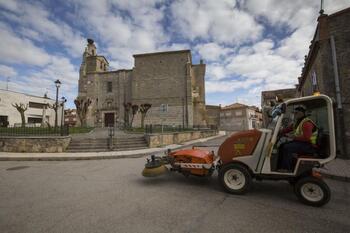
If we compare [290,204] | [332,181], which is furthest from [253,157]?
[332,181]

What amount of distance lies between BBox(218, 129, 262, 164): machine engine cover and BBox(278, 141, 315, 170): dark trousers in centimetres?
58

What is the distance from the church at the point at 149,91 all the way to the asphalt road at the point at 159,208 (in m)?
21.9

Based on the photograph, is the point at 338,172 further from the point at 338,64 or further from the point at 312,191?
the point at 338,64

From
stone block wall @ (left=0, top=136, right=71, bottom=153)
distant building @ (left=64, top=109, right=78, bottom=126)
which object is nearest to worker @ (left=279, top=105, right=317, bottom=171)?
stone block wall @ (left=0, top=136, right=71, bottom=153)

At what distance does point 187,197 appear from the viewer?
3.81 meters

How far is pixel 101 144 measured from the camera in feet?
37.0

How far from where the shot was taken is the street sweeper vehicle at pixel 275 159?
3441mm

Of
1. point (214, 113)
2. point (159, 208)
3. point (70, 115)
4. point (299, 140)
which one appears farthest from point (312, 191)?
point (70, 115)

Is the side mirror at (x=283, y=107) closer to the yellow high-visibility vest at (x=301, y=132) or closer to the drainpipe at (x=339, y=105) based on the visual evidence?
the yellow high-visibility vest at (x=301, y=132)

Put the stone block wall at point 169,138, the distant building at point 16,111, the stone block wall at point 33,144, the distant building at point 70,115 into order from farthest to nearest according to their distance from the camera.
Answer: the distant building at point 70,115
the distant building at point 16,111
the stone block wall at point 169,138
the stone block wall at point 33,144

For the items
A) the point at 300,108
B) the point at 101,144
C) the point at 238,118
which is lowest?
the point at 101,144

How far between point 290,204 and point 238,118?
4873cm

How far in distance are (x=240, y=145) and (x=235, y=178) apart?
79 cm

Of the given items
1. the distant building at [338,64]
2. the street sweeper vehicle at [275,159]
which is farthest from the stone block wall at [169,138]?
the distant building at [338,64]
